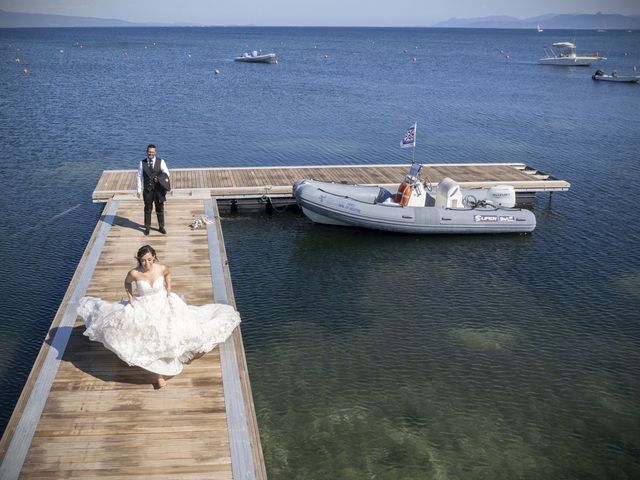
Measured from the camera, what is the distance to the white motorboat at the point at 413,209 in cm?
1980

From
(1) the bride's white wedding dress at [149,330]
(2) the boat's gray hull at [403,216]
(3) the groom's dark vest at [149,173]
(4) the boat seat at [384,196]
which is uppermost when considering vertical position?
(3) the groom's dark vest at [149,173]

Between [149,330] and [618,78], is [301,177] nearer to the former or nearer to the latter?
[149,330]

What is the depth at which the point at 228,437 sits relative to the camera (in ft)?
25.9

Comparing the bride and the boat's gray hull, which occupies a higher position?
the bride

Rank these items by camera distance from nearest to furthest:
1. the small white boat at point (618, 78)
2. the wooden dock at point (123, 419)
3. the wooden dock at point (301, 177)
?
the wooden dock at point (123, 419)
the wooden dock at point (301, 177)
the small white boat at point (618, 78)

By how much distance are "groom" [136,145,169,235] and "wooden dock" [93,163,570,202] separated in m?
4.91

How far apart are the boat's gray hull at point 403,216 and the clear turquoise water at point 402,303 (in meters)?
0.48

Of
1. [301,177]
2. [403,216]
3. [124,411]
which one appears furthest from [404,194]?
[124,411]

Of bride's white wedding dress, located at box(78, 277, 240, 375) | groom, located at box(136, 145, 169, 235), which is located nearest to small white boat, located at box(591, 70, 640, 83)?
groom, located at box(136, 145, 169, 235)

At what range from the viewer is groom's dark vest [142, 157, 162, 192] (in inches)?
567

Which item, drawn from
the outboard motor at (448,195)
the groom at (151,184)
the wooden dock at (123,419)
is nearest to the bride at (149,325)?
the wooden dock at (123,419)

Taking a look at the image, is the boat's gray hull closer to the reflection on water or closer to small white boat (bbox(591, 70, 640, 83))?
the reflection on water

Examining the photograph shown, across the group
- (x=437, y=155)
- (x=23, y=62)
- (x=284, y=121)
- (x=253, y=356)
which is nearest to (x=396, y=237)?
(x=253, y=356)

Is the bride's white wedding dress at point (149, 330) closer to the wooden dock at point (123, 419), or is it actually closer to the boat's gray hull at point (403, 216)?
the wooden dock at point (123, 419)
